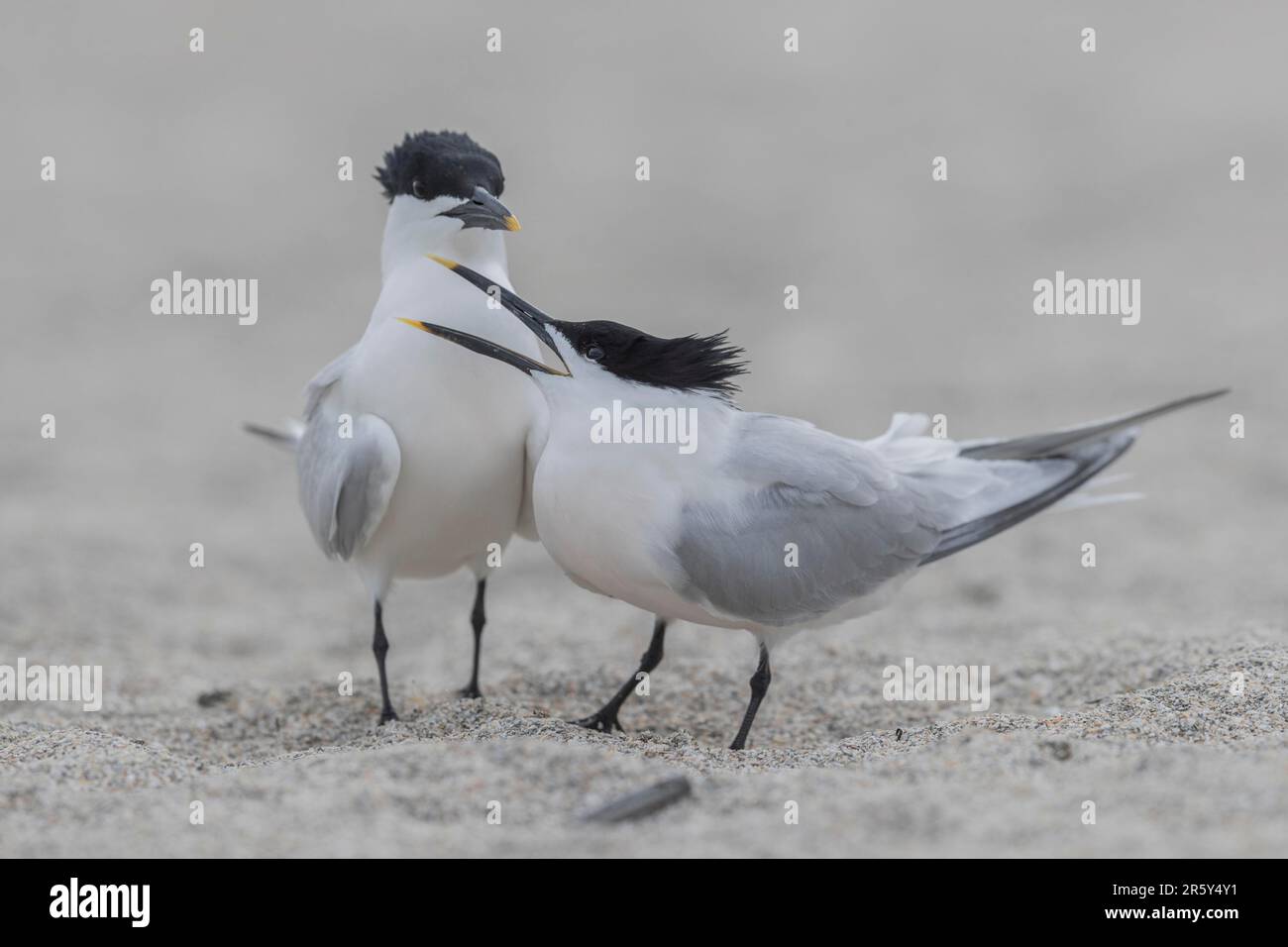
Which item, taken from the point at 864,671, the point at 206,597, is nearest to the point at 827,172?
the point at 206,597

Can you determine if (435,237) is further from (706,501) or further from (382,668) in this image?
(382,668)

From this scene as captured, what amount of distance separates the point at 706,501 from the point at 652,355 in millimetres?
405

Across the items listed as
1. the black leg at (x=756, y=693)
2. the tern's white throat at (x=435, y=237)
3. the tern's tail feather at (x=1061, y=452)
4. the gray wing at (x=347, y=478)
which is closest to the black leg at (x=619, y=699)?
the black leg at (x=756, y=693)

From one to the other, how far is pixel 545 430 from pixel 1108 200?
890 centimetres

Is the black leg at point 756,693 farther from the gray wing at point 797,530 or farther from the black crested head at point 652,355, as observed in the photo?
the black crested head at point 652,355

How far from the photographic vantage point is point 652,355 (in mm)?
3816

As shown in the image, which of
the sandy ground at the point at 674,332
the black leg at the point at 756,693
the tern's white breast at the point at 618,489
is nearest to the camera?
the sandy ground at the point at 674,332

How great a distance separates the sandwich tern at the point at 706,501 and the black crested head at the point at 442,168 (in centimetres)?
23

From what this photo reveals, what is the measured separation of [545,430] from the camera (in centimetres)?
420

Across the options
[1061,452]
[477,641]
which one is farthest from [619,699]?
[1061,452]

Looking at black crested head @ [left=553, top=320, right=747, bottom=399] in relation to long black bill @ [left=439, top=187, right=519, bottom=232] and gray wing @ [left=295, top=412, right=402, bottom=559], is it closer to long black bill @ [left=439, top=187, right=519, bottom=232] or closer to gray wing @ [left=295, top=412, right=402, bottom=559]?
long black bill @ [left=439, top=187, right=519, bottom=232]

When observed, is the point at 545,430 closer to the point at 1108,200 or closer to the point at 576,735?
the point at 576,735

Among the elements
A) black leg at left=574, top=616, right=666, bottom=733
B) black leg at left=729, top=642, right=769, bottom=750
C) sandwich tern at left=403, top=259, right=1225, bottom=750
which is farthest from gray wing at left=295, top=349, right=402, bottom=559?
black leg at left=729, top=642, right=769, bottom=750

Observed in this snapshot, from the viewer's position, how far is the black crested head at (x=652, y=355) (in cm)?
380
